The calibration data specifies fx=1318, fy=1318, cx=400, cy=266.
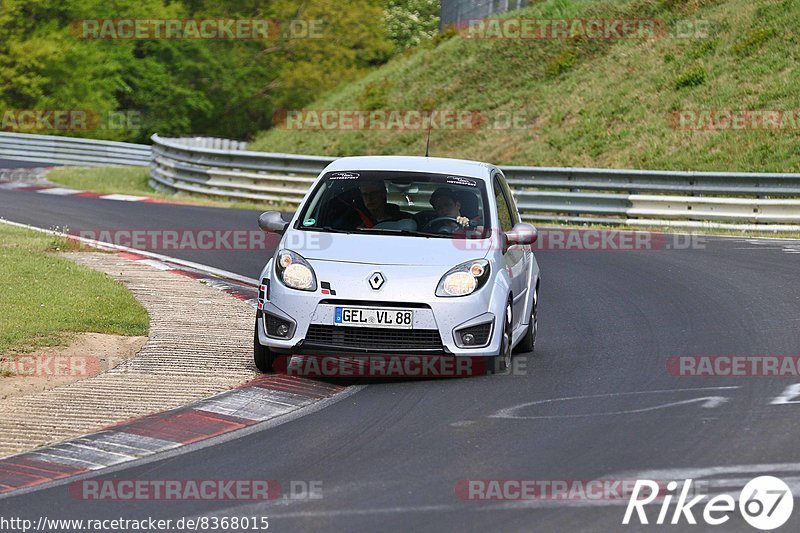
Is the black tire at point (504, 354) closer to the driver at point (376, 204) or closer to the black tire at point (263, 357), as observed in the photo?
the driver at point (376, 204)

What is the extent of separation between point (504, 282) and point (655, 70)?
28.3m

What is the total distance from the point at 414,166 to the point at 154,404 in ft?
10.4

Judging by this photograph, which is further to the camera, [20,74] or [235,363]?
[20,74]

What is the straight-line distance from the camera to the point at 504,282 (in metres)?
9.94

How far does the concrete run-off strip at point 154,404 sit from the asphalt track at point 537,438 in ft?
1.11

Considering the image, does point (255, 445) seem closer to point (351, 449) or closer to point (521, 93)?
point (351, 449)

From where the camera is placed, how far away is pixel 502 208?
1084 centimetres

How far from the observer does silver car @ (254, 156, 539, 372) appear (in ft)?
30.8

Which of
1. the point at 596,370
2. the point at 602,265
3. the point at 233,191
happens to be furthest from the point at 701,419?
the point at 233,191

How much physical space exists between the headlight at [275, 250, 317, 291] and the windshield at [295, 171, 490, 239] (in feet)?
1.64
